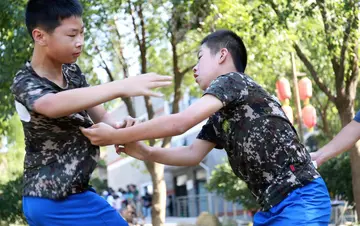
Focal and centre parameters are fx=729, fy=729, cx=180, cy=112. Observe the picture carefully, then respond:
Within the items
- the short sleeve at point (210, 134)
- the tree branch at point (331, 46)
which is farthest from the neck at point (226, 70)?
the tree branch at point (331, 46)

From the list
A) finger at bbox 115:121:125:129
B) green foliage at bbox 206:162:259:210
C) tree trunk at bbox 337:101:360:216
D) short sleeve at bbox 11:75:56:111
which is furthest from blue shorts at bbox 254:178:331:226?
green foliage at bbox 206:162:259:210

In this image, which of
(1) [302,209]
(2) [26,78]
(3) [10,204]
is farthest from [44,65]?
(3) [10,204]

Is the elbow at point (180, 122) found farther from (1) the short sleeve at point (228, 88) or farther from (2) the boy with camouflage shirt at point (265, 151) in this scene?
(1) the short sleeve at point (228, 88)

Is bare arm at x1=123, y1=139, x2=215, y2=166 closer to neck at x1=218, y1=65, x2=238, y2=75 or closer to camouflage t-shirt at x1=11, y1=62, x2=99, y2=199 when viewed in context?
neck at x1=218, y1=65, x2=238, y2=75

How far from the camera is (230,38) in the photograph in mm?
4098

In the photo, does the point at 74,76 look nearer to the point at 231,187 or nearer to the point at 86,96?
the point at 86,96

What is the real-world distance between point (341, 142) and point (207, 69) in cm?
133

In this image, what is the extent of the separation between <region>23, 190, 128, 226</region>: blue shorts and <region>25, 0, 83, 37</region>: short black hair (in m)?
0.82

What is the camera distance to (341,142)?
192 inches

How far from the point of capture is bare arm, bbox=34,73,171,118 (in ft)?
10.8

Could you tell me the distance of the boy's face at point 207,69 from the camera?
4020mm

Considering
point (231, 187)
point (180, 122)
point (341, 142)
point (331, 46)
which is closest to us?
point (180, 122)

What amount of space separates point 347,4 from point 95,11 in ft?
15.7

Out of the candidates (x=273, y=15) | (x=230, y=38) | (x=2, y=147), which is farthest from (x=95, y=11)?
(x=2, y=147)
